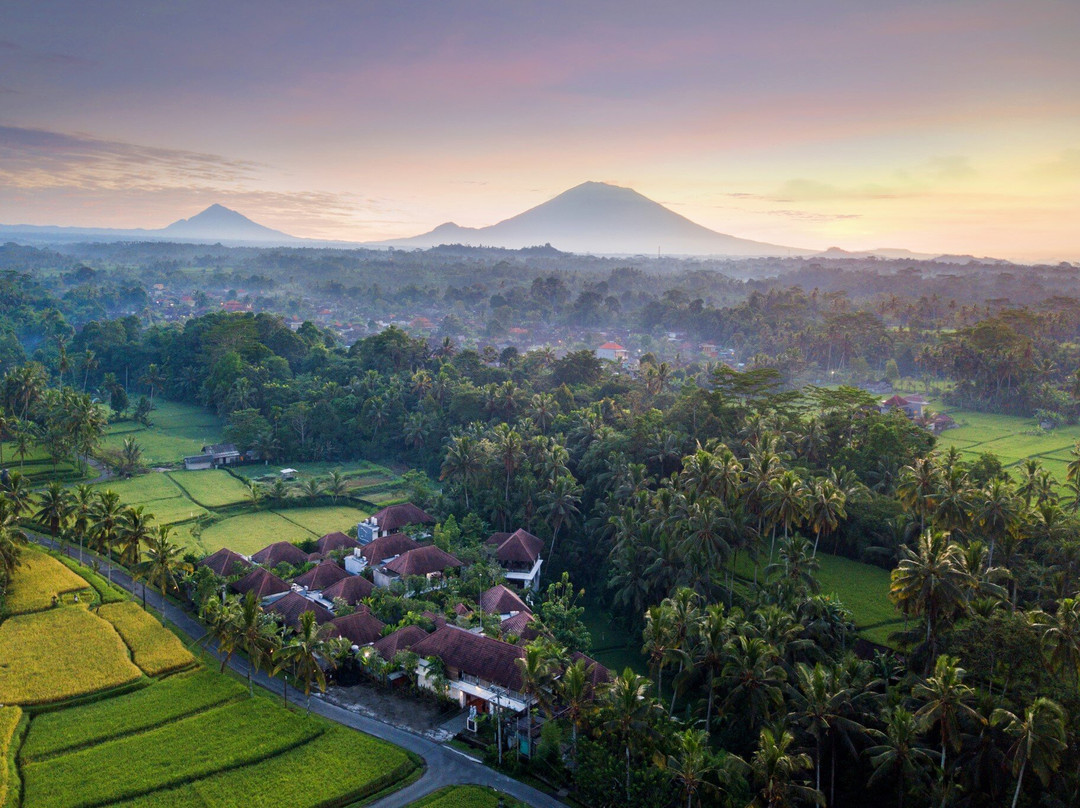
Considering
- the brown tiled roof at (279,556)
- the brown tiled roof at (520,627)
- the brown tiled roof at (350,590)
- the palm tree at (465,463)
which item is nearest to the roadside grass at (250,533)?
the brown tiled roof at (279,556)

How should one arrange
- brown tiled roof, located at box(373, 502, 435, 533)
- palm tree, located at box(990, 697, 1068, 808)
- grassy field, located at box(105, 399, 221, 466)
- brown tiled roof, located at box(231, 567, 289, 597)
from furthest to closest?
grassy field, located at box(105, 399, 221, 466)
brown tiled roof, located at box(373, 502, 435, 533)
brown tiled roof, located at box(231, 567, 289, 597)
palm tree, located at box(990, 697, 1068, 808)

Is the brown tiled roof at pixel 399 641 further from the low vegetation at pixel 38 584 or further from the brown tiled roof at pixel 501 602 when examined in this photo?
the low vegetation at pixel 38 584

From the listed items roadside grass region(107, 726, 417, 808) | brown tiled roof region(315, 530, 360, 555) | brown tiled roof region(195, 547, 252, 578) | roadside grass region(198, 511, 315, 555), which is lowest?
roadside grass region(107, 726, 417, 808)

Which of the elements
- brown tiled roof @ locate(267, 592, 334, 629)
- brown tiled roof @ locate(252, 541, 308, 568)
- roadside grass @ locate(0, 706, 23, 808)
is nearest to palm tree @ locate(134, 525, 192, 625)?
brown tiled roof @ locate(252, 541, 308, 568)

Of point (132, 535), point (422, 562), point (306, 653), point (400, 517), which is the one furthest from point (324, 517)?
point (306, 653)

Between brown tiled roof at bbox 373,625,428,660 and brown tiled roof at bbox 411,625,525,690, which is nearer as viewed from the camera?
brown tiled roof at bbox 411,625,525,690

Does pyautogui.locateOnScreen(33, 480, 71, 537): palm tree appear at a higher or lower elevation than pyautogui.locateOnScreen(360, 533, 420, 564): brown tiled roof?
higher

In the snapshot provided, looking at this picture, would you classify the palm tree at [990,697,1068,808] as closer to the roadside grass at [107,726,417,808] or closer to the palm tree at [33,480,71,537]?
the roadside grass at [107,726,417,808]

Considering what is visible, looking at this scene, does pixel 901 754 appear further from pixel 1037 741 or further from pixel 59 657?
pixel 59 657
